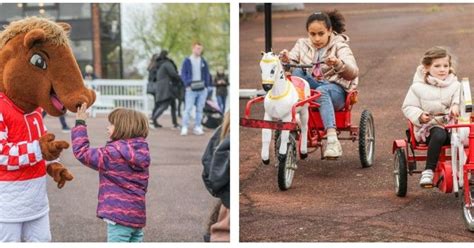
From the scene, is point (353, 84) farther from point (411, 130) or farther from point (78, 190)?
point (78, 190)

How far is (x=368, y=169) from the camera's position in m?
4.43

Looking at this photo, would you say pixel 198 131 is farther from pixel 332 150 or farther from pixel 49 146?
pixel 49 146

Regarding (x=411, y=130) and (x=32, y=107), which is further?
(x=411, y=130)

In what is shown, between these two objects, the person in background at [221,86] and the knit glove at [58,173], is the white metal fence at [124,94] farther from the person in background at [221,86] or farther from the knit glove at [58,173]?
the knit glove at [58,173]

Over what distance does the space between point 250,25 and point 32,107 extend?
3.41 ft

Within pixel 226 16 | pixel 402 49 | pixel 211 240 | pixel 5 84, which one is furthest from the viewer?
pixel 226 16

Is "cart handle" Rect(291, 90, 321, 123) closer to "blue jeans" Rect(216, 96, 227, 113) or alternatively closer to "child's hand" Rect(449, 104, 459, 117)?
"child's hand" Rect(449, 104, 459, 117)

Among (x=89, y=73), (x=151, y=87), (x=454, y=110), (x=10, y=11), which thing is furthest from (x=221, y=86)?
(x=454, y=110)

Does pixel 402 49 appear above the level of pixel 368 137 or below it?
above

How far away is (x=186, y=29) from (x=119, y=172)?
372 centimetres

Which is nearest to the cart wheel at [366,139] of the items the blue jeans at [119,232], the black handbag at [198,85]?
the blue jeans at [119,232]

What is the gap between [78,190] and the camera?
5664 millimetres

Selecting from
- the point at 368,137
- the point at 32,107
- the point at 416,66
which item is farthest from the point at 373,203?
the point at 32,107

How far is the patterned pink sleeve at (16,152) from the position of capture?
390cm
